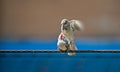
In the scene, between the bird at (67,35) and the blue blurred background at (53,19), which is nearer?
the bird at (67,35)

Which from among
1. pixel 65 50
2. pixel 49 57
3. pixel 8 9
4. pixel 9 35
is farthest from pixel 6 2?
pixel 65 50

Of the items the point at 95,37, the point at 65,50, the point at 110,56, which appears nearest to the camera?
the point at 65,50

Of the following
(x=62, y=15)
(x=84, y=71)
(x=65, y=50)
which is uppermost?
(x=62, y=15)

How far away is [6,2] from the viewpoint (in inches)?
100

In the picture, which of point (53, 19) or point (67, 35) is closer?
point (67, 35)

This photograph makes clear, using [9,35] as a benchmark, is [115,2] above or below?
above

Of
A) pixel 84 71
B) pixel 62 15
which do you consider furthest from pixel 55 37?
pixel 84 71

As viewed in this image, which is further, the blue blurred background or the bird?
the blue blurred background

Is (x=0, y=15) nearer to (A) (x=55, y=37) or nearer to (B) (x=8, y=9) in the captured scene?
(B) (x=8, y=9)

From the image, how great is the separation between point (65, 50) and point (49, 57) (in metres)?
0.25

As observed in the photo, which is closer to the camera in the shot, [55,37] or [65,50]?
[65,50]

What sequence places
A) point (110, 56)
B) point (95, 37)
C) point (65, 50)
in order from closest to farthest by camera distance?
point (65, 50) < point (110, 56) < point (95, 37)

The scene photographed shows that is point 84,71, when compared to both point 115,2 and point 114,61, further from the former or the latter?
point 115,2

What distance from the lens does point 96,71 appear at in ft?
5.49
